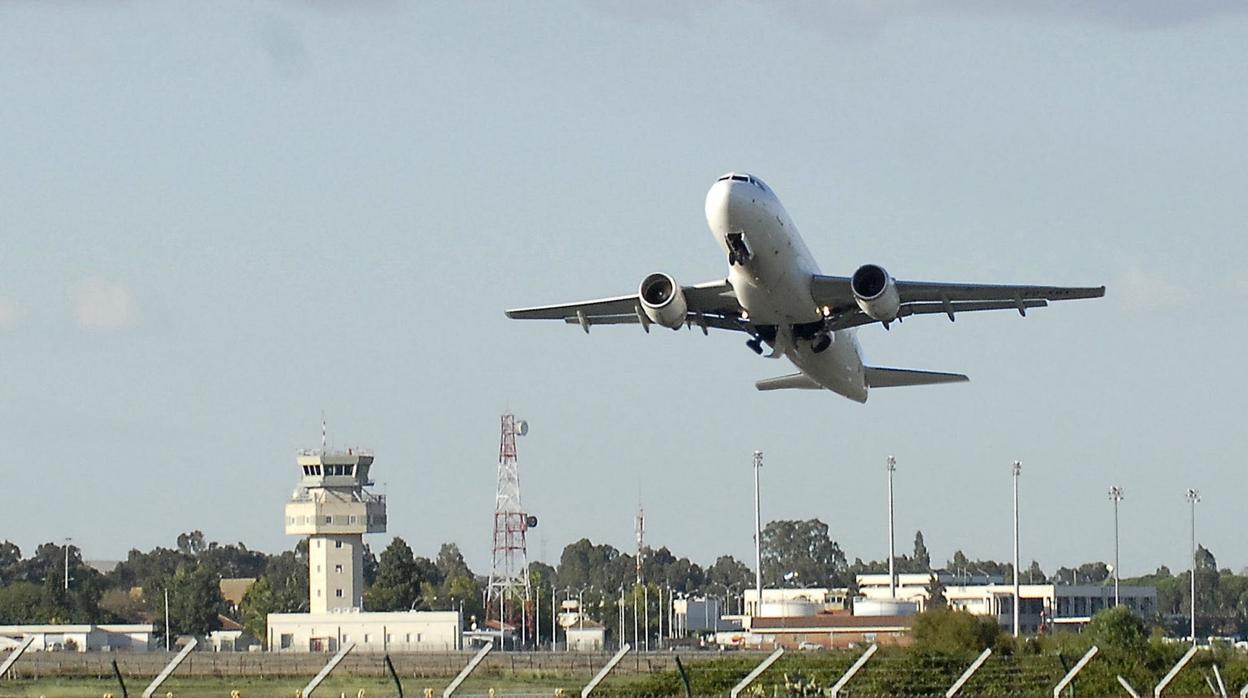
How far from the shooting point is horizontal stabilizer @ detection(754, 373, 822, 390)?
6372 cm

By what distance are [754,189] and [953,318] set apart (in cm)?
980

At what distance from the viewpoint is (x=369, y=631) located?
120m

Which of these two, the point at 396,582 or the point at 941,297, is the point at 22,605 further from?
the point at 941,297

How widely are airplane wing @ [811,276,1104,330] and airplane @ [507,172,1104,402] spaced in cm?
3

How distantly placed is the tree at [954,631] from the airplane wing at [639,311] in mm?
10964

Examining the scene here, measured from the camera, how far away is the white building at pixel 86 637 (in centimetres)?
10844

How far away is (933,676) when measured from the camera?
37.2 metres

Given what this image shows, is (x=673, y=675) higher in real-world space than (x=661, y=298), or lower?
lower

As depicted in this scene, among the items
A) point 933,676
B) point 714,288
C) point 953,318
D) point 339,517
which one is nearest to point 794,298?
point 714,288

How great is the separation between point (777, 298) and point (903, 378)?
16.6 metres

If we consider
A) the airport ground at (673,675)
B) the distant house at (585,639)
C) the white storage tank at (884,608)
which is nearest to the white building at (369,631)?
the distant house at (585,639)

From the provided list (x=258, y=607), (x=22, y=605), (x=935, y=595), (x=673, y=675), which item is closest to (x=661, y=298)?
(x=673, y=675)

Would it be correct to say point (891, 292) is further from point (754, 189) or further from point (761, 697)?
point (761, 697)

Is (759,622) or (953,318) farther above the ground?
(953,318)
